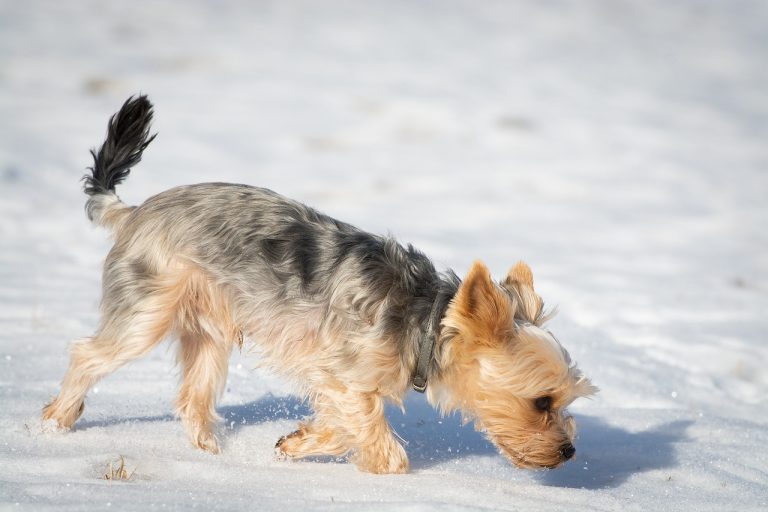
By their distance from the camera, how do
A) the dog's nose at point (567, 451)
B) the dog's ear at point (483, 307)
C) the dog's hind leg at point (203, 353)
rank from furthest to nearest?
the dog's hind leg at point (203, 353) < the dog's nose at point (567, 451) < the dog's ear at point (483, 307)

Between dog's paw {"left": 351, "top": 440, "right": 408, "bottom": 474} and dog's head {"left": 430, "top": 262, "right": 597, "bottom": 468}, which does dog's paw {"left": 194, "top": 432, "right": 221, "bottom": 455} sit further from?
dog's head {"left": 430, "top": 262, "right": 597, "bottom": 468}

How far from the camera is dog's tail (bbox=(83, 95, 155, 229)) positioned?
526 cm

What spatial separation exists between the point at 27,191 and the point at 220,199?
633cm

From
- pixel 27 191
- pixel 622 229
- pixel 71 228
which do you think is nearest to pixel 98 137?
pixel 27 191

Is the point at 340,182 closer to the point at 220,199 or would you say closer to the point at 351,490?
the point at 220,199

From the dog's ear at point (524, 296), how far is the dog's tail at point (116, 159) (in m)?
2.14

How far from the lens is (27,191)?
10539 millimetres

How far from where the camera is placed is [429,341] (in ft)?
15.3

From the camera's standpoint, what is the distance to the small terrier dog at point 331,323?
4652 millimetres

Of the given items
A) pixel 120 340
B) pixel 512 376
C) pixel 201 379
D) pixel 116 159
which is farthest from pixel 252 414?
pixel 512 376

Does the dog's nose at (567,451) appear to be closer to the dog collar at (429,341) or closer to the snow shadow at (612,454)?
the snow shadow at (612,454)

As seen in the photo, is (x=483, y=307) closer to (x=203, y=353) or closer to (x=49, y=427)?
(x=203, y=353)

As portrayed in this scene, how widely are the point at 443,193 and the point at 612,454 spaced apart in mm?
7487

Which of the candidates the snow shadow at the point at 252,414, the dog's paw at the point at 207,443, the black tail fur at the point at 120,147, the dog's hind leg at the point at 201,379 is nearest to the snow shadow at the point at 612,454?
the snow shadow at the point at 252,414
